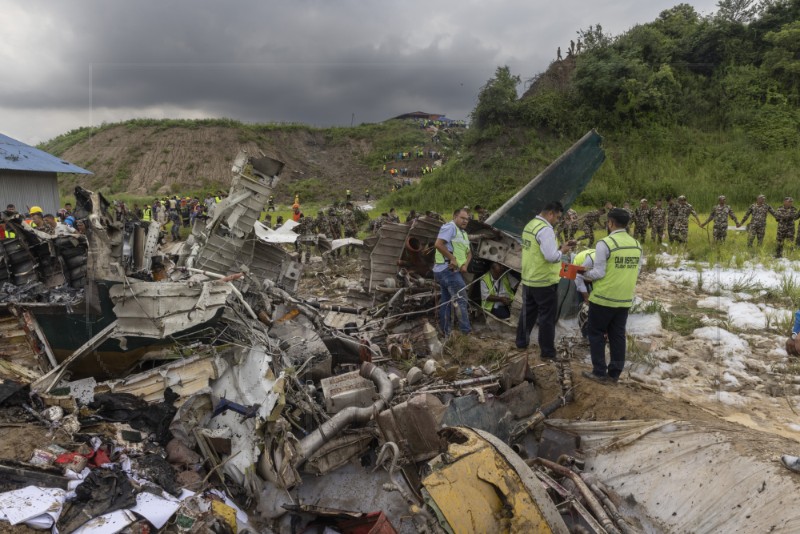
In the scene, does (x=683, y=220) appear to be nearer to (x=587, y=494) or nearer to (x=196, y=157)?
(x=587, y=494)

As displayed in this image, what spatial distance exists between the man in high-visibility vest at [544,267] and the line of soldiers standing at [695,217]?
5863 millimetres

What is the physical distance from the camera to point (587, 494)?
10.3 feet

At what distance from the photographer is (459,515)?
7.93 ft

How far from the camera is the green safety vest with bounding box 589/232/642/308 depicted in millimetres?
4207

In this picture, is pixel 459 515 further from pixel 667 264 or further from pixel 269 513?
pixel 667 264

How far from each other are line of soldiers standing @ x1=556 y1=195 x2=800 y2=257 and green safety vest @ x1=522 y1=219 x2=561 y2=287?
5913 millimetres

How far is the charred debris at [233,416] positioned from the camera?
290cm

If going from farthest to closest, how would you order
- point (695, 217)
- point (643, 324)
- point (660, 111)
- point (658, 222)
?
point (660, 111) < point (658, 222) < point (695, 217) < point (643, 324)

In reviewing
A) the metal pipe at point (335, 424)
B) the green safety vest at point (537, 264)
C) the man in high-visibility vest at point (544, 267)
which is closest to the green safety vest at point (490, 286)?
the man in high-visibility vest at point (544, 267)

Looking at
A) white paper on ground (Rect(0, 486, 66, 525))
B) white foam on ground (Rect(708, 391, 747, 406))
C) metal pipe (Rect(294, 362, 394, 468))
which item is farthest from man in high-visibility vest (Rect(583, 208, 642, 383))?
white paper on ground (Rect(0, 486, 66, 525))

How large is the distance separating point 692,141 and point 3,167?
88.9 feet

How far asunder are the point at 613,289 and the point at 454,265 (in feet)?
6.82

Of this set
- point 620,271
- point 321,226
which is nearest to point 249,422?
point 620,271

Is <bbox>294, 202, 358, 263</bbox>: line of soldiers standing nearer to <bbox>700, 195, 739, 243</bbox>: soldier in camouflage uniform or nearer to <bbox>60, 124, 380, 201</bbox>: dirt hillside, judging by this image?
<bbox>700, 195, 739, 243</bbox>: soldier in camouflage uniform
